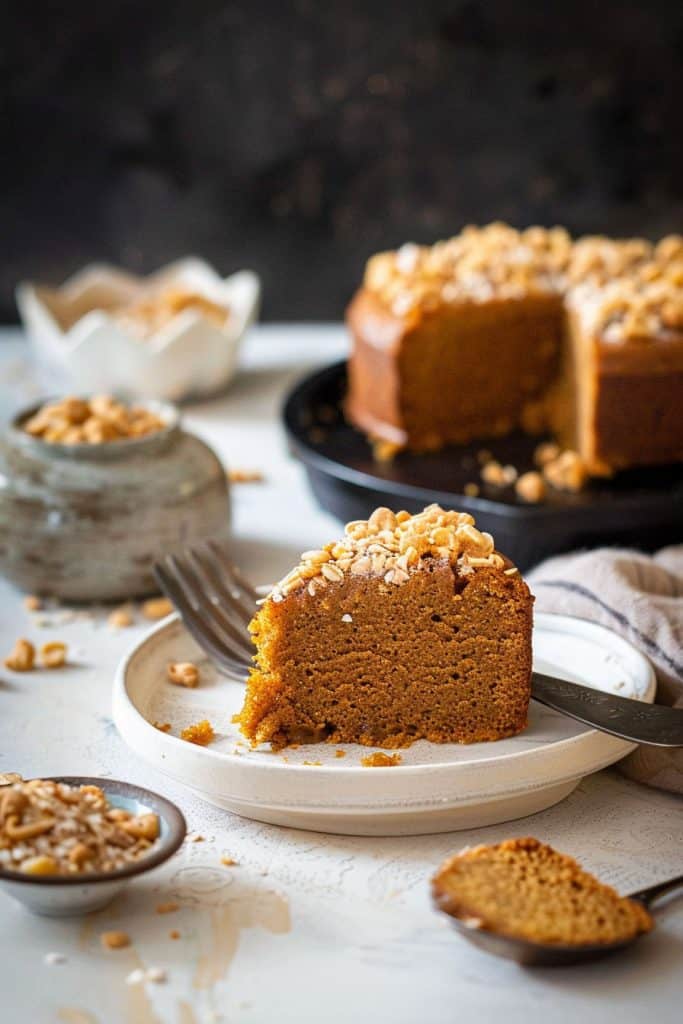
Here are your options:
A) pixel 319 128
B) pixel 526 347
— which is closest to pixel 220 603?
pixel 526 347

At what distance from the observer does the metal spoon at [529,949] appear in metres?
1.40

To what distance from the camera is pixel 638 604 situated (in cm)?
206

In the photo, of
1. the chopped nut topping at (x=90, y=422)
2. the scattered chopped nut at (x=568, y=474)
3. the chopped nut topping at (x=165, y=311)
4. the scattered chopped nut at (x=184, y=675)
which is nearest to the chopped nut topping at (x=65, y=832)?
the scattered chopped nut at (x=184, y=675)

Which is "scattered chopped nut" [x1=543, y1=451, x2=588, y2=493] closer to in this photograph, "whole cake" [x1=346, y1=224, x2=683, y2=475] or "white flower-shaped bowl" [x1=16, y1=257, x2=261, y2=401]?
"whole cake" [x1=346, y1=224, x2=683, y2=475]

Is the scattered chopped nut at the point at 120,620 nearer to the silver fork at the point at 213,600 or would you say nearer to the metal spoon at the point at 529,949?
the silver fork at the point at 213,600

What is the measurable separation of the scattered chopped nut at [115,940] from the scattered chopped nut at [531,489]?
139 centimetres

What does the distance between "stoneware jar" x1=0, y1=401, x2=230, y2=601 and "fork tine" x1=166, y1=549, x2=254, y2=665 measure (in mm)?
217

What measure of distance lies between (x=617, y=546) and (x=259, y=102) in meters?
2.31

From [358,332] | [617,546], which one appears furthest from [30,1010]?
[358,332]

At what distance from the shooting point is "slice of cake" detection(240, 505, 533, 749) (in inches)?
70.4

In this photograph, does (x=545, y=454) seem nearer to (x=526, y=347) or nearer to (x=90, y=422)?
(x=526, y=347)

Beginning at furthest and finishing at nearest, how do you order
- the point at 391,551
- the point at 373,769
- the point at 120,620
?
the point at 120,620
the point at 391,551
the point at 373,769

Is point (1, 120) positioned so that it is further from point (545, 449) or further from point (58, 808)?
point (58, 808)

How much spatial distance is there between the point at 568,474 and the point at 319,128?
6.55 feet
